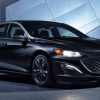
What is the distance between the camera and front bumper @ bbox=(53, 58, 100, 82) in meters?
11.0

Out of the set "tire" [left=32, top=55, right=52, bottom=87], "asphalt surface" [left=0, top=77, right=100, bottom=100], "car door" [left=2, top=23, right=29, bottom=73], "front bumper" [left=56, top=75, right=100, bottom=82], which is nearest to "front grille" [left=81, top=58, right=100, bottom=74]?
"front bumper" [left=56, top=75, right=100, bottom=82]

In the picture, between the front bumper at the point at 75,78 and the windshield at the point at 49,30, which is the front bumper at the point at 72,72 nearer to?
the front bumper at the point at 75,78

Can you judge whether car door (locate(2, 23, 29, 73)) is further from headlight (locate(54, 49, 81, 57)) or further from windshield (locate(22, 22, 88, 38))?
headlight (locate(54, 49, 81, 57))

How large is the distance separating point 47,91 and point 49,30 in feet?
7.20

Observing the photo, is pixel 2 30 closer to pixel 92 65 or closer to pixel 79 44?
pixel 79 44

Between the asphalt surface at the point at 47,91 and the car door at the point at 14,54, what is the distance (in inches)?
14.7

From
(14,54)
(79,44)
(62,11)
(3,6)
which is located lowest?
(79,44)

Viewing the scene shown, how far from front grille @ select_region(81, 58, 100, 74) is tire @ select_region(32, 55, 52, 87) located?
2.51ft

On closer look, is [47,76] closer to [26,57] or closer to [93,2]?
[26,57]

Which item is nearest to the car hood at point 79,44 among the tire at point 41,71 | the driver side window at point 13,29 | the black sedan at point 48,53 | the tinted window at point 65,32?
the black sedan at point 48,53

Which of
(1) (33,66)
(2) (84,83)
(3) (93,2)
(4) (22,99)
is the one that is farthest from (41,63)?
(3) (93,2)

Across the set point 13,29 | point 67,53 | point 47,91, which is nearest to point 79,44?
point 67,53

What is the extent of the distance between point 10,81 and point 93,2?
31.7 ft

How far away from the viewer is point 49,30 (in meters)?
12.6
